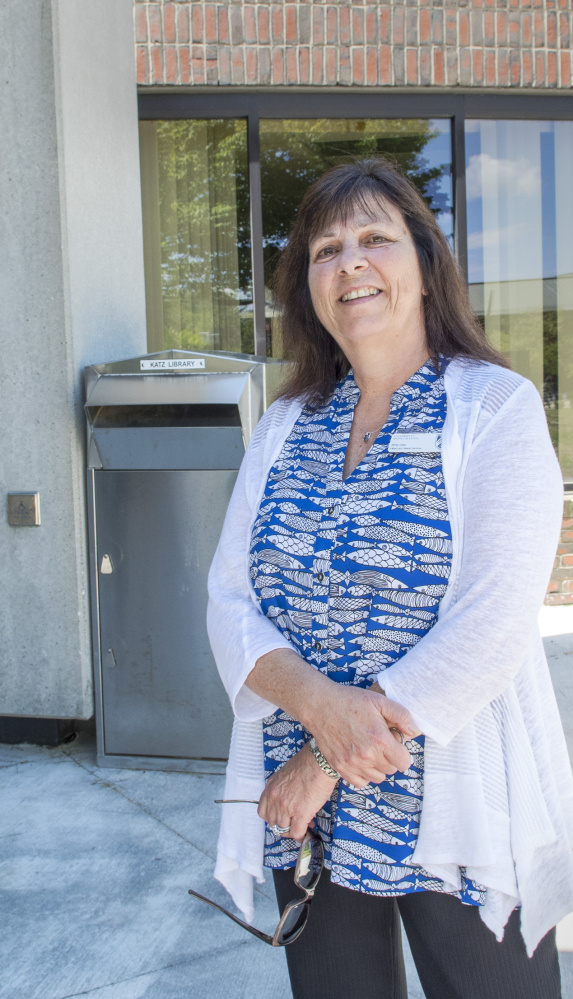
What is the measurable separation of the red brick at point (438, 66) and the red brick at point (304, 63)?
79 cm

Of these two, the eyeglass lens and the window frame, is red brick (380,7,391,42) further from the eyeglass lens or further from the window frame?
the eyeglass lens

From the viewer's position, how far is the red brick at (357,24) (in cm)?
475

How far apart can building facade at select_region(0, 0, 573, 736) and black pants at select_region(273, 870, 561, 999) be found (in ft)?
7.29

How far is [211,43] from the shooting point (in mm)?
4730

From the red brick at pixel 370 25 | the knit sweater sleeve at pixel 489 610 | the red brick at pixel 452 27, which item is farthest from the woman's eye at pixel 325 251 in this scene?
the red brick at pixel 452 27

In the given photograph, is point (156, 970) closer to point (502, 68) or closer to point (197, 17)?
point (197, 17)

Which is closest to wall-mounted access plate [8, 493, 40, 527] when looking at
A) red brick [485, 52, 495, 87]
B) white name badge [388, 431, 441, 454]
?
white name badge [388, 431, 441, 454]

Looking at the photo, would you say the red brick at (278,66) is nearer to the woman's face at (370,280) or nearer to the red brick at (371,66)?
the red brick at (371,66)

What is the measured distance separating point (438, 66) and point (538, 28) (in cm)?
68

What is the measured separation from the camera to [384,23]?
4.77 meters

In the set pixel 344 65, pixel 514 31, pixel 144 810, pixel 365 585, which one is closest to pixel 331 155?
pixel 344 65

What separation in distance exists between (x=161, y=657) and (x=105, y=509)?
0.67 m

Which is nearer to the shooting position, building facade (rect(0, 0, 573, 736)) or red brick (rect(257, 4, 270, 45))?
building facade (rect(0, 0, 573, 736))

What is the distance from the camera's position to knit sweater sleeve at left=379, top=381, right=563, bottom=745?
3.87 feet
